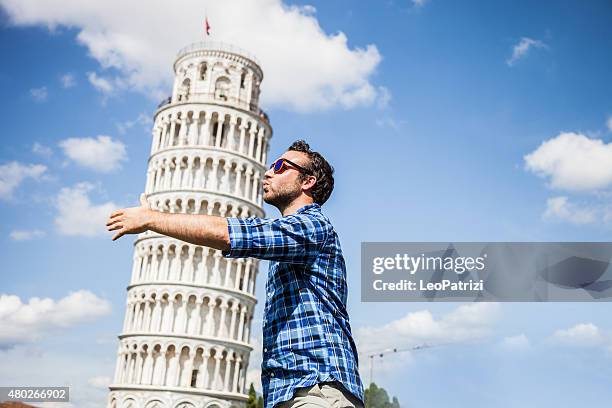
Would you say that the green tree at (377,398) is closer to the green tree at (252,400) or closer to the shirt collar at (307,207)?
the green tree at (252,400)

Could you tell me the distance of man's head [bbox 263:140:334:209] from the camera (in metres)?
3.34

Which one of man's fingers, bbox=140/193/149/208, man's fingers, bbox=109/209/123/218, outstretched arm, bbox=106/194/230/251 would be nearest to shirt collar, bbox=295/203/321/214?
outstretched arm, bbox=106/194/230/251

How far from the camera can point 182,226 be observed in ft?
9.09

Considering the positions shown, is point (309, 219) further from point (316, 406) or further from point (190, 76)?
point (190, 76)

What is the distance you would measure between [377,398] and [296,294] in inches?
3052

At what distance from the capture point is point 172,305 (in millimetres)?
45219

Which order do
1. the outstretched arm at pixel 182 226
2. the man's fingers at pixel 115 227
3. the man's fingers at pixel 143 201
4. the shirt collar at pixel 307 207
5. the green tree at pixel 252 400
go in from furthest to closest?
the green tree at pixel 252 400 < the shirt collar at pixel 307 207 < the man's fingers at pixel 143 201 < the man's fingers at pixel 115 227 < the outstretched arm at pixel 182 226

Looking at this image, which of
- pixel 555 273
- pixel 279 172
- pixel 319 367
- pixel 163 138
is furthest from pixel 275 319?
pixel 163 138

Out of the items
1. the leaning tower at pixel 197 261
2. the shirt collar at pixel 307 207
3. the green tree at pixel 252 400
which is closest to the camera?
the shirt collar at pixel 307 207

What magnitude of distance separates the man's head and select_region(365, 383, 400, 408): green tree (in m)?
72.7

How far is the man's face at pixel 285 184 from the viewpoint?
3.33 m

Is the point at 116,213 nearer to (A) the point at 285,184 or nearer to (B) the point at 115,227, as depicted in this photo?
(B) the point at 115,227

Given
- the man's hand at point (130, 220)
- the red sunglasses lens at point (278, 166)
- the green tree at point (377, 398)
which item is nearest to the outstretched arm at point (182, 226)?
the man's hand at point (130, 220)

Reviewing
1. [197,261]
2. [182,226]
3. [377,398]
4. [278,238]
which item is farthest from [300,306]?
[377,398]
